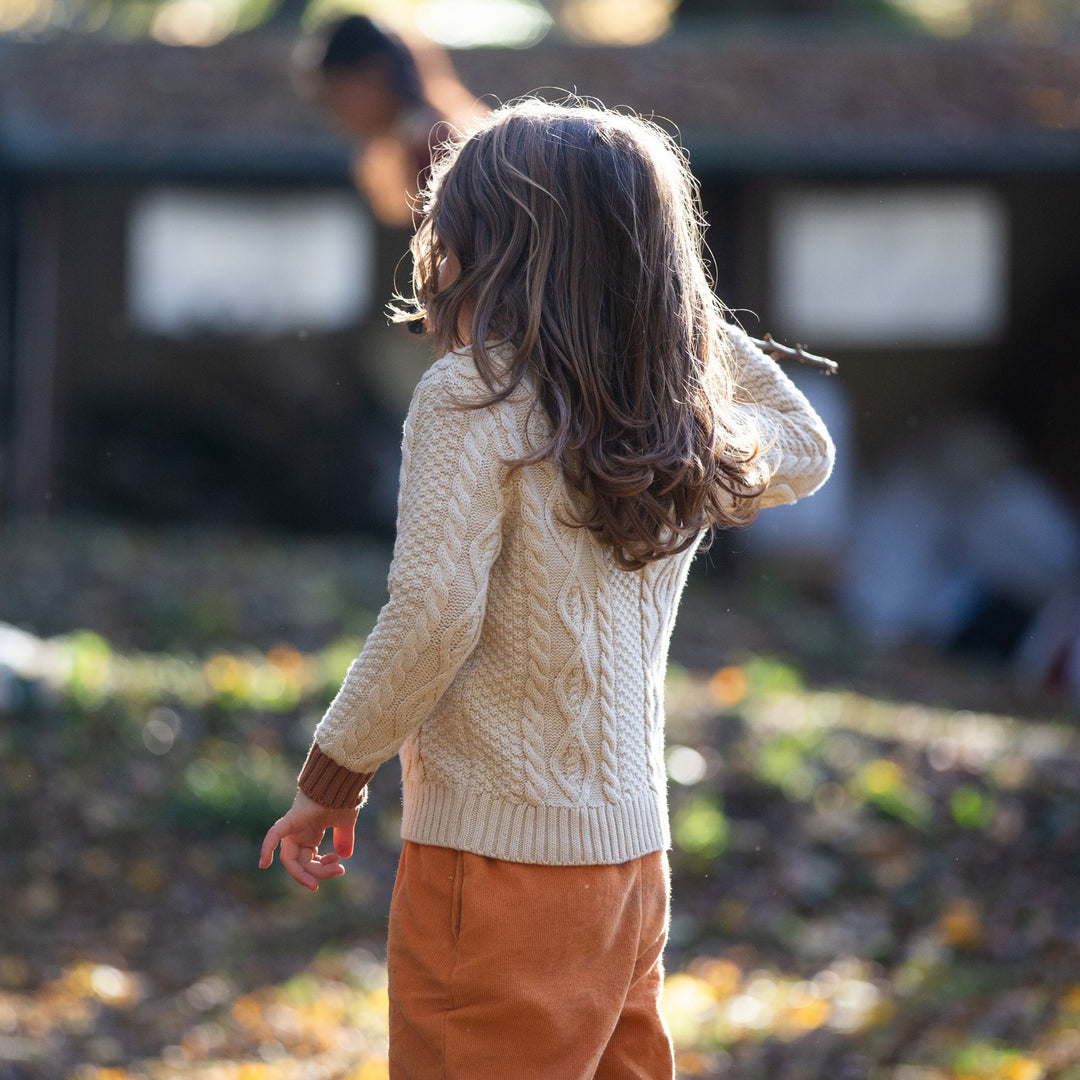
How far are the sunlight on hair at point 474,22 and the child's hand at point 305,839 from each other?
1221 cm

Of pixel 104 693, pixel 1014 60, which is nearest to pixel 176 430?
pixel 104 693

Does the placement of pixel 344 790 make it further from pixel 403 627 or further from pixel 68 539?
pixel 68 539

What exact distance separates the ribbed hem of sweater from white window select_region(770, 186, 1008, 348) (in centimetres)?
1014

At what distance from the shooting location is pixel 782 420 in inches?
81.7

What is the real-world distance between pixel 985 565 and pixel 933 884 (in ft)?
18.0

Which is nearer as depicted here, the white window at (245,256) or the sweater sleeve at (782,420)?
the sweater sleeve at (782,420)

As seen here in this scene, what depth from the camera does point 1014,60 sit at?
11555 mm

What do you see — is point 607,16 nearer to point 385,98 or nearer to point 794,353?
point 385,98

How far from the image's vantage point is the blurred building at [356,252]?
10445 millimetres

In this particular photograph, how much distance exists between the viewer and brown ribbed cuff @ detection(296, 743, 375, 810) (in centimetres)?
181

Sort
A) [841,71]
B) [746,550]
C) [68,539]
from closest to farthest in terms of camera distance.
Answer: [68,539] < [746,550] < [841,71]

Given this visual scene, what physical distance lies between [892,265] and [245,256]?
5238 millimetres

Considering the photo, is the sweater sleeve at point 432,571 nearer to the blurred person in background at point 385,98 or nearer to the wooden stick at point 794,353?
the wooden stick at point 794,353

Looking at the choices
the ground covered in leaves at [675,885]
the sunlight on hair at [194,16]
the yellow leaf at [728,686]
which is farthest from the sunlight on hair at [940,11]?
the ground covered in leaves at [675,885]
